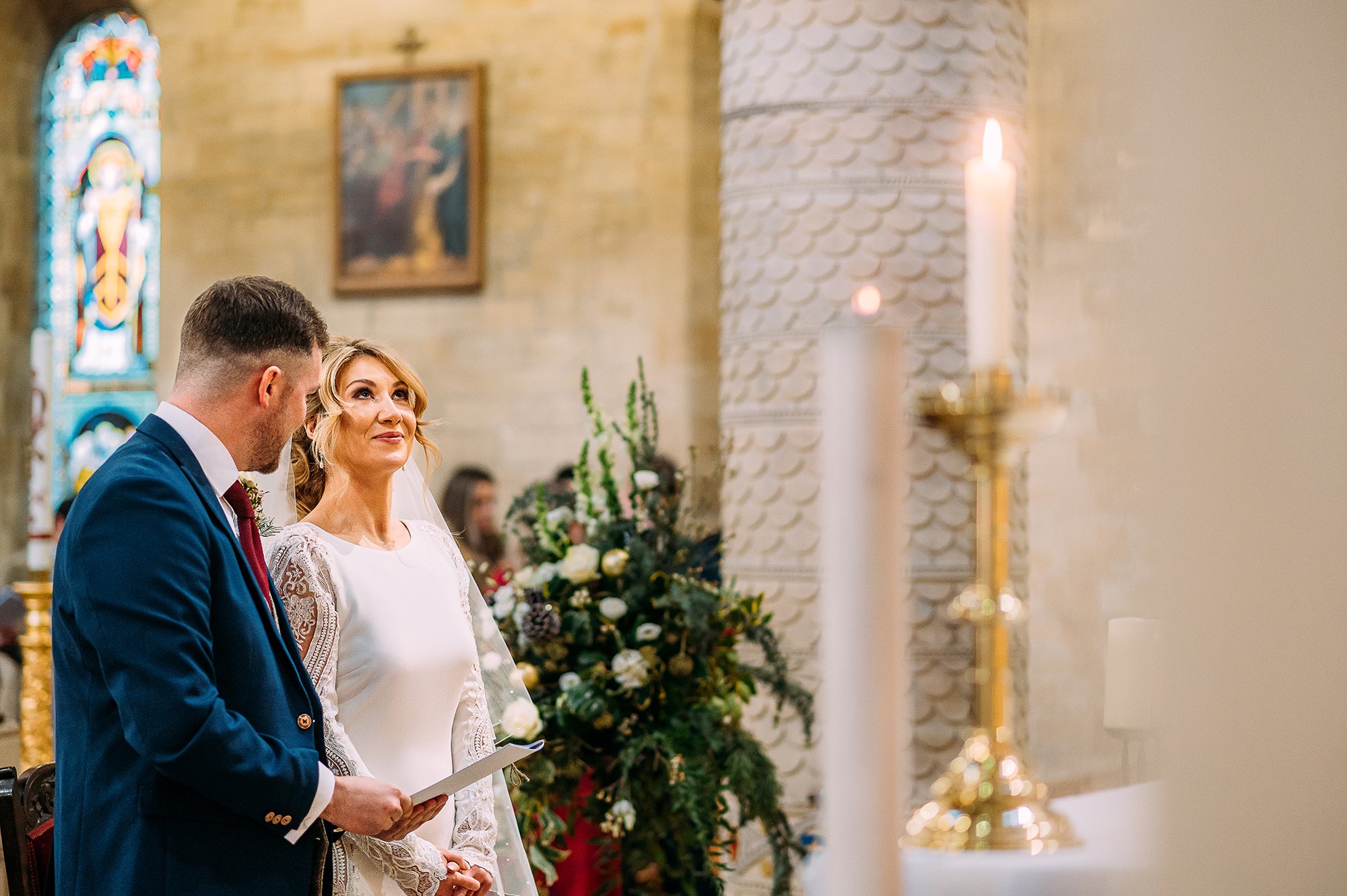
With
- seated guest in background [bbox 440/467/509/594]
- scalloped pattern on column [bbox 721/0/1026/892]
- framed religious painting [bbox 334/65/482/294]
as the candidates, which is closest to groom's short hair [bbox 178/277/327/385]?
scalloped pattern on column [bbox 721/0/1026/892]

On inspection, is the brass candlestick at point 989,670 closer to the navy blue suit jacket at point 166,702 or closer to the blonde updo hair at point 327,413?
A: the navy blue suit jacket at point 166,702

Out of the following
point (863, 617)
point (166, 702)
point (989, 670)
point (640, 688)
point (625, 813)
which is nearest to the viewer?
point (863, 617)

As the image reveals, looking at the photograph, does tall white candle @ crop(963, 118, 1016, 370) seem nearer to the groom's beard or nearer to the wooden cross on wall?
the groom's beard

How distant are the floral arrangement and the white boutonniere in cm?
80

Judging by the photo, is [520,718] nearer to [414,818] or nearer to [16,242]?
[414,818]

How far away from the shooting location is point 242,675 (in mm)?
1754

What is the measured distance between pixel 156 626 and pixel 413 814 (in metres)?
0.50

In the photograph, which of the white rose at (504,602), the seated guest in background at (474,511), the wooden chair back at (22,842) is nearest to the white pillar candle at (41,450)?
the white rose at (504,602)

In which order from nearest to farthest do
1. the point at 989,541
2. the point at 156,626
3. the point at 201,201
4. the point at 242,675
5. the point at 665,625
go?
the point at 989,541
the point at 156,626
the point at 242,675
the point at 665,625
the point at 201,201

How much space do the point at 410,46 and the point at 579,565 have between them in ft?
21.1

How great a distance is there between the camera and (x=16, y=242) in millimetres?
9969

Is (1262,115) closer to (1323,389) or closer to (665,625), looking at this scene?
(1323,389)

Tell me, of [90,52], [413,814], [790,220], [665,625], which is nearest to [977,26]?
[790,220]

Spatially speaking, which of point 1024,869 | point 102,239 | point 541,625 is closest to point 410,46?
point 102,239
